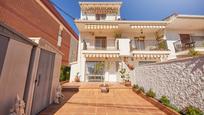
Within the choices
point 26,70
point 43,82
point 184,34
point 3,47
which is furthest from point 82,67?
point 184,34

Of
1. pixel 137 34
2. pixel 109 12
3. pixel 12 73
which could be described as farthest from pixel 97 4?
pixel 12 73

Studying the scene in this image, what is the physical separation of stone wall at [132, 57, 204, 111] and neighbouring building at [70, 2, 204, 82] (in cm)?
931

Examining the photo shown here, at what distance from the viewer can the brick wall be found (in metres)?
15.1

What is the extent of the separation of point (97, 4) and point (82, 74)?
1210 centimetres

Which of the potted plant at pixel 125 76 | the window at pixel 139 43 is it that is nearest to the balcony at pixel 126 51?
the window at pixel 139 43

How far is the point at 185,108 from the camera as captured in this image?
14.9ft

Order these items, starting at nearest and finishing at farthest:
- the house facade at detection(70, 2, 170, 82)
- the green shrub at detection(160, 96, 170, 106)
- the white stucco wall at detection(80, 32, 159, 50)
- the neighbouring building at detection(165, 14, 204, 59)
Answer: the green shrub at detection(160, 96, 170, 106), the neighbouring building at detection(165, 14, 204, 59), the house facade at detection(70, 2, 170, 82), the white stucco wall at detection(80, 32, 159, 50)

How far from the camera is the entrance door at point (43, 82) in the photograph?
4.83 meters

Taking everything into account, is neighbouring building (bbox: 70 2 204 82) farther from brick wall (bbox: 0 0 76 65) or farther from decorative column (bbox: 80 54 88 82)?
brick wall (bbox: 0 0 76 65)

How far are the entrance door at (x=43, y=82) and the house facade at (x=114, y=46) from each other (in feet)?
34.3

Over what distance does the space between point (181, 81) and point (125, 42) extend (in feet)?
41.0

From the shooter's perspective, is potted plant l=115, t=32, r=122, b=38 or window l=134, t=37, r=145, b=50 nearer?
potted plant l=115, t=32, r=122, b=38

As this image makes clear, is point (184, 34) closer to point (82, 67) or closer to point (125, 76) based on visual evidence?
point (125, 76)

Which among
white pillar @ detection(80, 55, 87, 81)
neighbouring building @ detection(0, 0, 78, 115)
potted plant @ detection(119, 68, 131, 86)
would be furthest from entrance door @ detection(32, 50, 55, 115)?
white pillar @ detection(80, 55, 87, 81)
